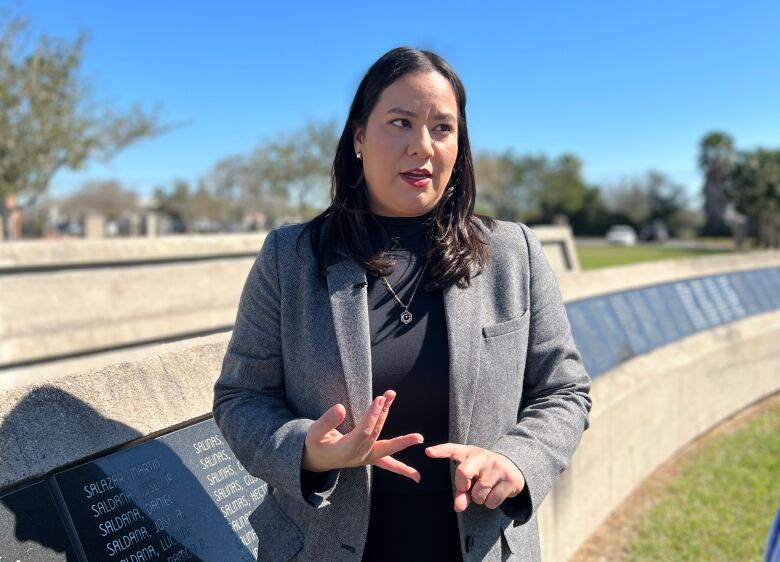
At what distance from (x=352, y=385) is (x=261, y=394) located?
0.79 ft

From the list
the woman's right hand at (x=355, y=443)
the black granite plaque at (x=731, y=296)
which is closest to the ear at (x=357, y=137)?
the woman's right hand at (x=355, y=443)

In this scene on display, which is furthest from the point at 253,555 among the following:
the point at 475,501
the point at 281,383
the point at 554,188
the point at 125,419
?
the point at 554,188

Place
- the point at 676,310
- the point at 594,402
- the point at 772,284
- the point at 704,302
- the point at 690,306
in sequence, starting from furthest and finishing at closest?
the point at 772,284
the point at 704,302
the point at 690,306
the point at 676,310
the point at 594,402

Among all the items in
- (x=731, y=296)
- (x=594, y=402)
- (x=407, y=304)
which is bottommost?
(x=594, y=402)

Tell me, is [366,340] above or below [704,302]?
above

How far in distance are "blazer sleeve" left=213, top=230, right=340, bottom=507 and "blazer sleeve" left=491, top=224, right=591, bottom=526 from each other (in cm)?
46

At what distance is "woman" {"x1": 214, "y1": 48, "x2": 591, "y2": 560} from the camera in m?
1.61

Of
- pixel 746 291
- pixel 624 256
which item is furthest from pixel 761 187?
pixel 746 291

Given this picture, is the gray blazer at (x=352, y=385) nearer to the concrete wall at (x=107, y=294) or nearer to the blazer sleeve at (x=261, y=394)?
the blazer sleeve at (x=261, y=394)

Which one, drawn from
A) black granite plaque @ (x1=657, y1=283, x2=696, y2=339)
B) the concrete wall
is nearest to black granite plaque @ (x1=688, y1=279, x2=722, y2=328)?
black granite plaque @ (x1=657, y1=283, x2=696, y2=339)

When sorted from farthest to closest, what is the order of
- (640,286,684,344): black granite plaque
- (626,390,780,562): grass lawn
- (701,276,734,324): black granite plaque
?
(701,276,734,324): black granite plaque
(640,286,684,344): black granite plaque
(626,390,780,562): grass lawn

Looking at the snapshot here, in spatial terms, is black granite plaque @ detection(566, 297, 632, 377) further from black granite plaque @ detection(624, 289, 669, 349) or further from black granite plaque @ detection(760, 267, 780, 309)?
black granite plaque @ detection(760, 267, 780, 309)

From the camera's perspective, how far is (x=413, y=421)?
165 cm

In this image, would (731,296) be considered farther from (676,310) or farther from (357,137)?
(357,137)
